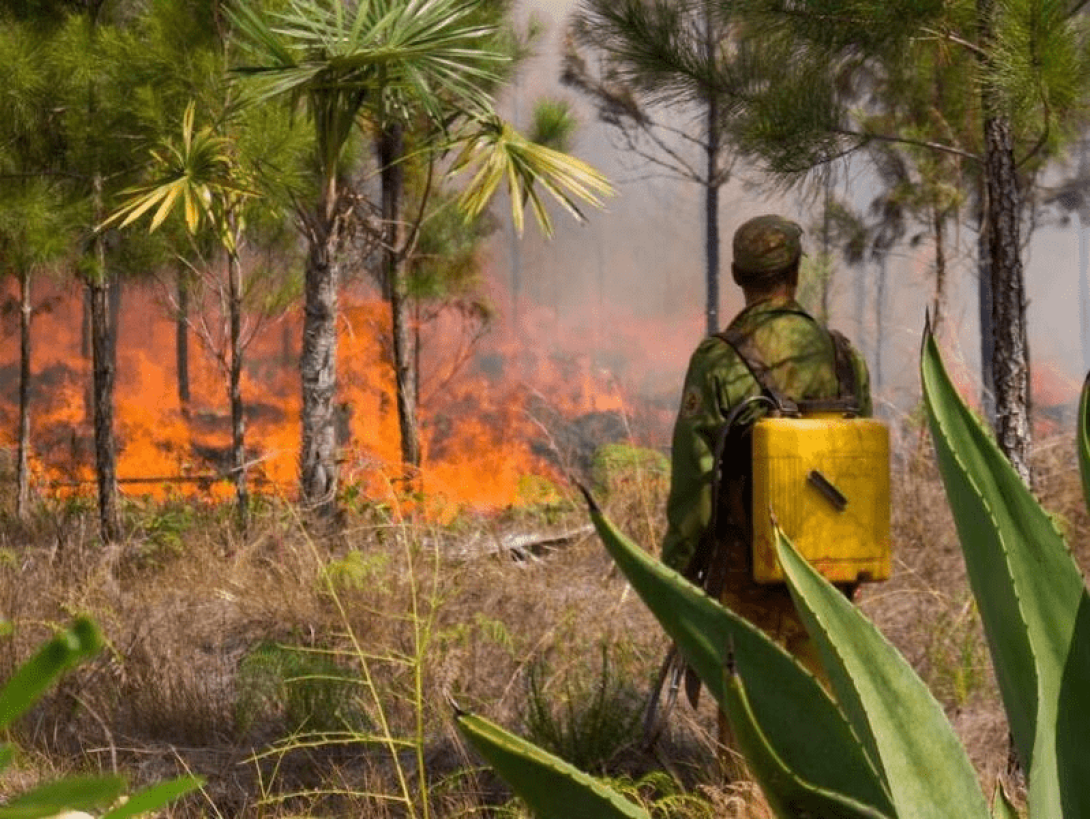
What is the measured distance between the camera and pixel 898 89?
13.8m

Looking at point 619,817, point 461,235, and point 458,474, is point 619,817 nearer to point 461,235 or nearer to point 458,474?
point 461,235

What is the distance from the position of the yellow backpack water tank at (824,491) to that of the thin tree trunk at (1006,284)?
2.93ft

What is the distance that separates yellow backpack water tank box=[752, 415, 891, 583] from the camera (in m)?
3.75

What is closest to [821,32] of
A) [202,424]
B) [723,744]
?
[723,744]

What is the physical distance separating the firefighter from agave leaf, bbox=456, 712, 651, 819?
2664 millimetres

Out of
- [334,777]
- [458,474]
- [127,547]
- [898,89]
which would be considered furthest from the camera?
[458,474]

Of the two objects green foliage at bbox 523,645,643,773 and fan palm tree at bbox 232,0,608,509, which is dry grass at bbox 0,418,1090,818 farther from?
fan palm tree at bbox 232,0,608,509

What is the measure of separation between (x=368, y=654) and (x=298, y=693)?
1.74 m

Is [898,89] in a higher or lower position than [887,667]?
higher

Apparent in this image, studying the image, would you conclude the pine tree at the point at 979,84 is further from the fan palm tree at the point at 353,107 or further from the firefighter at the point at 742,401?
the fan palm tree at the point at 353,107

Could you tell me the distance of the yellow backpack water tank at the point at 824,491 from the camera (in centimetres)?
375

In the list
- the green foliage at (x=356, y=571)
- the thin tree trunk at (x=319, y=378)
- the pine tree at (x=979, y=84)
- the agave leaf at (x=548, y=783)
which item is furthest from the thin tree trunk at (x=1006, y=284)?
the thin tree trunk at (x=319, y=378)

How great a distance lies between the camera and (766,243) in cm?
407

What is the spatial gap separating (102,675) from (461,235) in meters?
11.2
